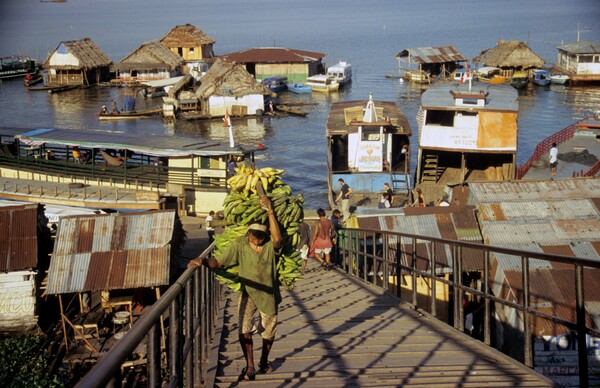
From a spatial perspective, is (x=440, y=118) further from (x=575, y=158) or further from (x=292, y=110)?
(x=292, y=110)

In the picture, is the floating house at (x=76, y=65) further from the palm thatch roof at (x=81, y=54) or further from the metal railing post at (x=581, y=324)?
the metal railing post at (x=581, y=324)

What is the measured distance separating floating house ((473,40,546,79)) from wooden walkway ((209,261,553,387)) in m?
63.4

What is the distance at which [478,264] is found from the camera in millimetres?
14898

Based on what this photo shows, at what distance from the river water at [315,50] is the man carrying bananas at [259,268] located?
2776 cm

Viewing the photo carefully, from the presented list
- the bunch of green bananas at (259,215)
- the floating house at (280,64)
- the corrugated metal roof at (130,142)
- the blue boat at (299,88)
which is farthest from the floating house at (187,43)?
the bunch of green bananas at (259,215)

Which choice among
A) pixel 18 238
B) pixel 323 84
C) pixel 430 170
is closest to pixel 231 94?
pixel 323 84

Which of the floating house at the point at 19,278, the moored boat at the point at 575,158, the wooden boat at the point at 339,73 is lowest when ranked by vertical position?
the floating house at the point at 19,278

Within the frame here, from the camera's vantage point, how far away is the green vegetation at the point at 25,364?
552 inches

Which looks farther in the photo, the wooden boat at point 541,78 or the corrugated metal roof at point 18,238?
the wooden boat at point 541,78

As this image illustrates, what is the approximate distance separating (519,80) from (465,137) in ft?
139

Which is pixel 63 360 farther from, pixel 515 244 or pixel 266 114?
pixel 266 114

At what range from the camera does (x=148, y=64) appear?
227 ft

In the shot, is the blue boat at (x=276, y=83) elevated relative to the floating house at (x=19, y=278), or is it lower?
elevated

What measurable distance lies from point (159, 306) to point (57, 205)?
23.0 m
